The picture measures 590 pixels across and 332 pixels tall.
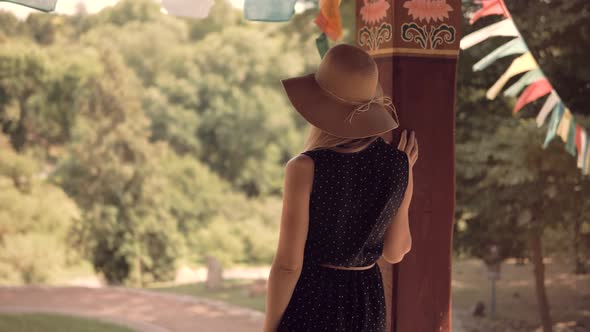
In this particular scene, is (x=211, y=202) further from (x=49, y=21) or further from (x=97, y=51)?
(x=49, y=21)

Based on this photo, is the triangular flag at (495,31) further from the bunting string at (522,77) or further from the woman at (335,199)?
the woman at (335,199)

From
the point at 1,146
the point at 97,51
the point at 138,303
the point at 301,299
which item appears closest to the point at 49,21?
the point at 97,51

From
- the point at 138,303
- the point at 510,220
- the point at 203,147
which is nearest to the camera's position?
the point at 510,220

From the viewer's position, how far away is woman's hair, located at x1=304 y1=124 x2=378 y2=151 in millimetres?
1367

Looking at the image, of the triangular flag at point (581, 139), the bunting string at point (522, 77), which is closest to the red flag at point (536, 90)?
the bunting string at point (522, 77)

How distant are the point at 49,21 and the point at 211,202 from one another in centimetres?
340

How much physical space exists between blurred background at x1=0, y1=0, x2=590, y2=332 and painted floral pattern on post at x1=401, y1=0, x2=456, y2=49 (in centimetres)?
120

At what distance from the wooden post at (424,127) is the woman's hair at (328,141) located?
367mm

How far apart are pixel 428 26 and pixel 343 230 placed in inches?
26.0

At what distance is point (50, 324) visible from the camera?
6.13m

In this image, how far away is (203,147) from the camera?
11305 millimetres

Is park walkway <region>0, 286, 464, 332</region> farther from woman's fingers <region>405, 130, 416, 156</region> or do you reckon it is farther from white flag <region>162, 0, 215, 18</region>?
woman's fingers <region>405, 130, 416, 156</region>

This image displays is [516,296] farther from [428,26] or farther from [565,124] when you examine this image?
[428,26]

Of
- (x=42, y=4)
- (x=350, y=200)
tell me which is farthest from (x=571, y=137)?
(x=42, y=4)
